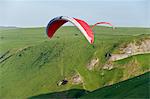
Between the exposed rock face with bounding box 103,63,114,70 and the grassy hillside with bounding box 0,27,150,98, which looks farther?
the exposed rock face with bounding box 103,63,114,70

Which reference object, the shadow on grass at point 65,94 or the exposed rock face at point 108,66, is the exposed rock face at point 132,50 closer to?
the exposed rock face at point 108,66

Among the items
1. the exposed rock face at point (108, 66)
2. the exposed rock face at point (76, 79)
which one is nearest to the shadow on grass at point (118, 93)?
the exposed rock face at point (76, 79)

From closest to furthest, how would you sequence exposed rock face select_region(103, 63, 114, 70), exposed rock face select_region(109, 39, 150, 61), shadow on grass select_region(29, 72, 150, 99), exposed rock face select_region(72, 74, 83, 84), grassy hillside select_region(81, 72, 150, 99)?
1. grassy hillside select_region(81, 72, 150, 99)
2. shadow on grass select_region(29, 72, 150, 99)
3. exposed rock face select_region(72, 74, 83, 84)
4. exposed rock face select_region(103, 63, 114, 70)
5. exposed rock face select_region(109, 39, 150, 61)

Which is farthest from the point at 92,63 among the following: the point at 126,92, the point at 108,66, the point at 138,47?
the point at 126,92

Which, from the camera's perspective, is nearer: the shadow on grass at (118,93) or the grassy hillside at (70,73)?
the shadow on grass at (118,93)

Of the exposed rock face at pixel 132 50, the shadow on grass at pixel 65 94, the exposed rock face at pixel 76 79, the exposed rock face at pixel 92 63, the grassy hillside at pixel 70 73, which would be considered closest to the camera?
the shadow on grass at pixel 65 94

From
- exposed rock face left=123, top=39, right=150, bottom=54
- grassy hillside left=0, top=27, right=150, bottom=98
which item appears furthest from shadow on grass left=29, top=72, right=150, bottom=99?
exposed rock face left=123, top=39, right=150, bottom=54

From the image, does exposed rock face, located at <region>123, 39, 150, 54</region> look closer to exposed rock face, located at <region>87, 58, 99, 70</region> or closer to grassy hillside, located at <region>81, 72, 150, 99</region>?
exposed rock face, located at <region>87, 58, 99, 70</region>

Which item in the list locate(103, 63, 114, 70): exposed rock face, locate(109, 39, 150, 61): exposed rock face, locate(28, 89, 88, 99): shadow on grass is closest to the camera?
locate(28, 89, 88, 99): shadow on grass

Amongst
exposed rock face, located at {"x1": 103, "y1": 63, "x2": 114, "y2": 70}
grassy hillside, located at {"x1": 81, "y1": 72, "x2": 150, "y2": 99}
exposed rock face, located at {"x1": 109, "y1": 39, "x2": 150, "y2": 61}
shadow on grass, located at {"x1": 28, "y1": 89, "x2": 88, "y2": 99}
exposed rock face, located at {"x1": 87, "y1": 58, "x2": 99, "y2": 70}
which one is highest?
exposed rock face, located at {"x1": 109, "y1": 39, "x2": 150, "y2": 61}

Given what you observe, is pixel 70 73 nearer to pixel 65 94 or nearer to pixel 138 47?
pixel 65 94

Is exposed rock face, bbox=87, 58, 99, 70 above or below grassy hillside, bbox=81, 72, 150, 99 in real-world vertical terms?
above

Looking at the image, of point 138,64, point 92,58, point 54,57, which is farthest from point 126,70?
point 54,57
